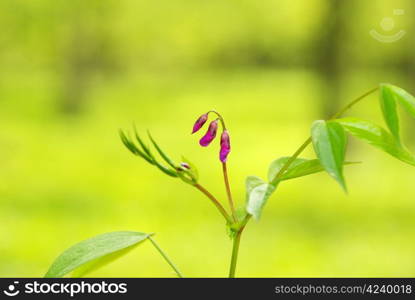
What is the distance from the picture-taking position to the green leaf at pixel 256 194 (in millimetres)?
470

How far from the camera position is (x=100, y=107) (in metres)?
14.2

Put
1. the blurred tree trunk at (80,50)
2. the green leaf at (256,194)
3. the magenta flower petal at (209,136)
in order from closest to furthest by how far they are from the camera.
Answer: the green leaf at (256,194), the magenta flower petal at (209,136), the blurred tree trunk at (80,50)

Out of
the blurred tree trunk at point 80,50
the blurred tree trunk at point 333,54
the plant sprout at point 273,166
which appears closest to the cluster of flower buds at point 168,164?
the plant sprout at point 273,166

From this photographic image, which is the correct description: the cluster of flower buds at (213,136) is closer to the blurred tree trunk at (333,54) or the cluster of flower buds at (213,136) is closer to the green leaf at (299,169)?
the green leaf at (299,169)

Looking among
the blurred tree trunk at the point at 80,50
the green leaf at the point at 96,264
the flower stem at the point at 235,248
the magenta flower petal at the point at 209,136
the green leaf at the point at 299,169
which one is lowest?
the flower stem at the point at 235,248

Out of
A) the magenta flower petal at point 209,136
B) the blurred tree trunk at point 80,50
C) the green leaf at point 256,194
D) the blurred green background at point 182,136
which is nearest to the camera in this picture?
the green leaf at point 256,194

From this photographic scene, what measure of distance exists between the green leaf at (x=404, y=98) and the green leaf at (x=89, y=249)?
211 mm

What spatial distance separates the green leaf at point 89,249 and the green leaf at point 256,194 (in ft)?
0.29

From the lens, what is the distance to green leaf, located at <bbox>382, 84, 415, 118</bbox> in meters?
0.54

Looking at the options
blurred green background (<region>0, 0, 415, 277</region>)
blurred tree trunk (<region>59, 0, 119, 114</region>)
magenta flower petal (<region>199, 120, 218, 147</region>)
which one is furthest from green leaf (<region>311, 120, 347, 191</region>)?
blurred tree trunk (<region>59, 0, 119, 114</region>)

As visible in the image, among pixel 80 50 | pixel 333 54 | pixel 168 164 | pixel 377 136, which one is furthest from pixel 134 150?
pixel 80 50

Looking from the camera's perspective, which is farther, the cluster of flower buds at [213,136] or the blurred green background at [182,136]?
the blurred green background at [182,136]

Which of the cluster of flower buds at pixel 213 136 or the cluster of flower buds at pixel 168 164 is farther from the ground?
the cluster of flower buds at pixel 213 136

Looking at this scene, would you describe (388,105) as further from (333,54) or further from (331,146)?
(333,54)
